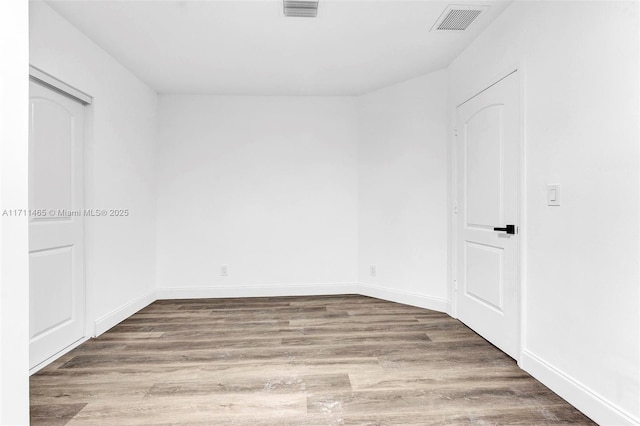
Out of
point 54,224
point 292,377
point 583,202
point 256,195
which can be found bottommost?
point 292,377

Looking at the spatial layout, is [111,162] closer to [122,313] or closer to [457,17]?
[122,313]

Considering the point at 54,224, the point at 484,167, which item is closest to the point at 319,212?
the point at 484,167

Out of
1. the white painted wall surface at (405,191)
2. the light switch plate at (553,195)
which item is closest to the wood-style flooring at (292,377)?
the white painted wall surface at (405,191)

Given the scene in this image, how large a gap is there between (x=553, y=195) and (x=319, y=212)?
2.69 metres

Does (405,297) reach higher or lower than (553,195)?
lower

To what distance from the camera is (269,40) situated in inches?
112

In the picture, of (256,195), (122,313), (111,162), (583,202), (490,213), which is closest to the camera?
(583,202)

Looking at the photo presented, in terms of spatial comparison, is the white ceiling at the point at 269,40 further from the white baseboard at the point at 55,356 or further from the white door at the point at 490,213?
the white baseboard at the point at 55,356

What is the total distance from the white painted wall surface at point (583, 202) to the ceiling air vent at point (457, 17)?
248 millimetres

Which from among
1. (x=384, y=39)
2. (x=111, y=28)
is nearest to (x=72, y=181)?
(x=111, y=28)

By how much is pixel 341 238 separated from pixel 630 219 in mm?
3010
